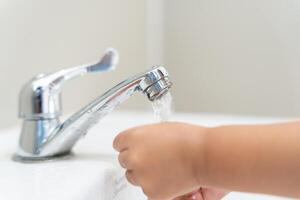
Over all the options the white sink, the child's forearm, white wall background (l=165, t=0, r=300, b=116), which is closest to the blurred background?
white wall background (l=165, t=0, r=300, b=116)

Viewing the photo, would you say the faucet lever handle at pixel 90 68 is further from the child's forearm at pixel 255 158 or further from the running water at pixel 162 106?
the child's forearm at pixel 255 158

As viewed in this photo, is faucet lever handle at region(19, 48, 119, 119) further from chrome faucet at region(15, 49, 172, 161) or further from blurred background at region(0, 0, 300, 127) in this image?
blurred background at region(0, 0, 300, 127)

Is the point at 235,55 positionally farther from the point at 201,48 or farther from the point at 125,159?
the point at 125,159

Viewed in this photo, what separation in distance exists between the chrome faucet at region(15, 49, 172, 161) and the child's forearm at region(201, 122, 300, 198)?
13 cm

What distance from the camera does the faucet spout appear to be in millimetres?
491

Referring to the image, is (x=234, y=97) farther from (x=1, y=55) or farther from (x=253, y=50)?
(x=1, y=55)

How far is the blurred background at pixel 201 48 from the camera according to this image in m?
0.88

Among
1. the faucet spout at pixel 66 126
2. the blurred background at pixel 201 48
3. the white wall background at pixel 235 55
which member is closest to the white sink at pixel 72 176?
the faucet spout at pixel 66 126

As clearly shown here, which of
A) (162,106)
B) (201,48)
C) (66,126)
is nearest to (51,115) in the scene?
(66,126)

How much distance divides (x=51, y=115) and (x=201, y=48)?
1.77 ft

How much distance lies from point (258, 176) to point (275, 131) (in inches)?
1.4

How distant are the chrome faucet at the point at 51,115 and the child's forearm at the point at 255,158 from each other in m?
0.13

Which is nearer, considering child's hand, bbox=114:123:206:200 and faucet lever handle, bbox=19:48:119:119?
child's hand, bbox=114:123:206:200

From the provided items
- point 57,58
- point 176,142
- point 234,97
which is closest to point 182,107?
point 234,97
